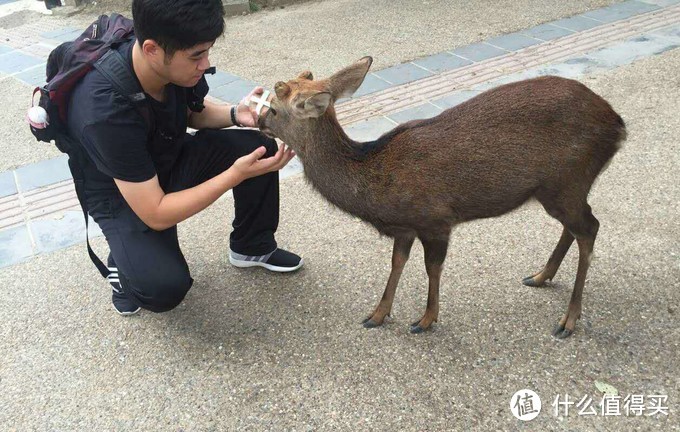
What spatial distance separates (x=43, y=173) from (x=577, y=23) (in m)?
5.57

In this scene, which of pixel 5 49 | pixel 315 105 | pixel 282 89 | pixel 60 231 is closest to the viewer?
pixel 315 105

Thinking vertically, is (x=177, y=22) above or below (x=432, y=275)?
above

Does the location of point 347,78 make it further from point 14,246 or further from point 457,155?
point 14,246

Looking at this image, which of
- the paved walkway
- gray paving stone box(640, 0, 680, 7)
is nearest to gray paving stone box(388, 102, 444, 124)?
the paved walkway

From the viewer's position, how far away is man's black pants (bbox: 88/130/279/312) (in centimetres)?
292

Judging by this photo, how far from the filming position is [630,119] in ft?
15.6

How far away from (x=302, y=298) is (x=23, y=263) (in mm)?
1825

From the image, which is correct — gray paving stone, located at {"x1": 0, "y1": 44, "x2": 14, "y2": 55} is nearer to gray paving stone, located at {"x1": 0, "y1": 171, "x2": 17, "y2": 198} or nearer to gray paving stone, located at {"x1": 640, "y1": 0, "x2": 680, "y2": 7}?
gray paving stone, located at {"x1": 0, "y1": 171, "x2": 17, "y2": 198}

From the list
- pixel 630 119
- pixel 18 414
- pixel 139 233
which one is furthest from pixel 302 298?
pixel 630 119

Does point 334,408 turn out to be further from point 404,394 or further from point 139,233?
point 139,233

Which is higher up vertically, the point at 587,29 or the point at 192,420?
the point at 587,29

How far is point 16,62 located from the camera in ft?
22.5

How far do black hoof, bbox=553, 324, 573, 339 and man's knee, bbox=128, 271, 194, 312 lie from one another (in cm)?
183

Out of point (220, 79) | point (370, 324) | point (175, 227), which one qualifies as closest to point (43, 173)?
point (220, 79)
